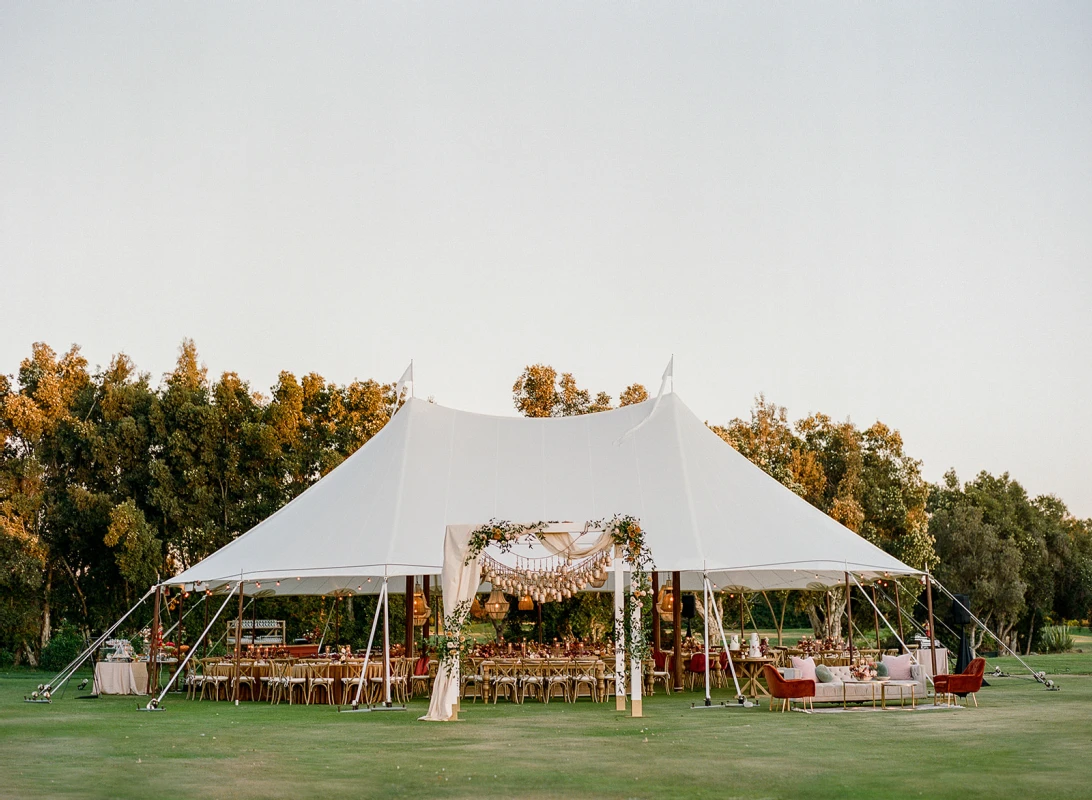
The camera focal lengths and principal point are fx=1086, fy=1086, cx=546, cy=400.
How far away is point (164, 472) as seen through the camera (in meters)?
27.2

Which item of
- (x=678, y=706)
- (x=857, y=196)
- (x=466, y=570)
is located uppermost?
(x=857, y=196)

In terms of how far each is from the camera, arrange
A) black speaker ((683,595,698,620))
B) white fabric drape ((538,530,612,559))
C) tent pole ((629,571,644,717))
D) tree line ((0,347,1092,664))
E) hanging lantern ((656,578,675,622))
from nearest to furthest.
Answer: tent pole ((629,571,644,717)), white fabric drape ((538,530,612,559)), hanging lantern ((656,578,675,622)), black speaker ((683,595,698,620)), tree line ((0,347,1092,664))

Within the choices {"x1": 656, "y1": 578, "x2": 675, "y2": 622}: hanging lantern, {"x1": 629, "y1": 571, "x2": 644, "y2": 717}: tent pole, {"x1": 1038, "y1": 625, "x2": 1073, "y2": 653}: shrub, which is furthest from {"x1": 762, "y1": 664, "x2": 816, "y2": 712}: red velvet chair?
{"x1": 1038, "y1": 625, "x2": 1073, "y2": 653}: shrub

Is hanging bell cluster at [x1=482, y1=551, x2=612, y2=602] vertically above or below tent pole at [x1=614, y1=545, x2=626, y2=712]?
above

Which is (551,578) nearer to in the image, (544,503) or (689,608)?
(544,503)

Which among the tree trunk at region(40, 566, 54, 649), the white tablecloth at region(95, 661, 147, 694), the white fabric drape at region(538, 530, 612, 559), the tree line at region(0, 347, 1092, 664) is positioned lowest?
the white tablecloth at region(95, 661, 147, 694)

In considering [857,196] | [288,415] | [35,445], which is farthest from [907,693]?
[35,445]

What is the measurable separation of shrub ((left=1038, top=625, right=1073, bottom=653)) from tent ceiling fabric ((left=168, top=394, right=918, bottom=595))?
691 inches

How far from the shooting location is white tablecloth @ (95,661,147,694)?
776 inches

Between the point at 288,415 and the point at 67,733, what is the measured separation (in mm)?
17178

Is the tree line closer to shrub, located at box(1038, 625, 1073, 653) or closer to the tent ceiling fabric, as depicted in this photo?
shrub, located at box(1038, 625, 1073, 653)

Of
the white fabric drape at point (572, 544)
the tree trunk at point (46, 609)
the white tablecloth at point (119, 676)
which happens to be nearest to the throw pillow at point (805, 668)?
the white fabric drape at point (572, 544)

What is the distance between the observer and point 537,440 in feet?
67.2

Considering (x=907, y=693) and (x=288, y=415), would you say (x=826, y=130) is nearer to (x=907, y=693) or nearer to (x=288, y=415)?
(x=907, y=693)
